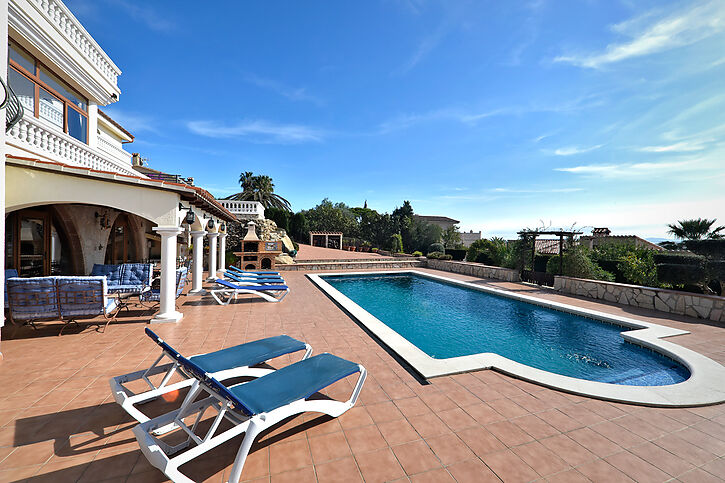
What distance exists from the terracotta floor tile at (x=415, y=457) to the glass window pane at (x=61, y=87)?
36.1ft

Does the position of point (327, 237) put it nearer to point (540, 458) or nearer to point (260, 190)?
point (260, 190)

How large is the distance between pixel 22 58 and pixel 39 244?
14.9 feet

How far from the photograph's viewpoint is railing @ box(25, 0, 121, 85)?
6536 mm

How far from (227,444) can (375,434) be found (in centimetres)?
142

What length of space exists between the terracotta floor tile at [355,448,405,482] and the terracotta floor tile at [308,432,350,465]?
0.17 metres

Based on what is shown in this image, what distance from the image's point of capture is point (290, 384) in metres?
2.87

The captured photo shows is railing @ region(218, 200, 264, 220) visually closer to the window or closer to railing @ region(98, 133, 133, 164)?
railing @ region(98, 133, 133, 164)

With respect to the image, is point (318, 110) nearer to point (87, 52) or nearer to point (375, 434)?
point (87, 52)

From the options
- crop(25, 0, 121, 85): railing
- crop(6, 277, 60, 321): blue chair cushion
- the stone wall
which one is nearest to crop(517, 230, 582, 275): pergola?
the stone wall

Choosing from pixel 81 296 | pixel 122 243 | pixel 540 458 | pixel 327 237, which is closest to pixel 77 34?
pixel 122 243

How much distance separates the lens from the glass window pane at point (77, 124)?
787 cm

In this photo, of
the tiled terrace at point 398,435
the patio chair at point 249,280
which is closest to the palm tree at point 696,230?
the tiled terrace at point 398,435

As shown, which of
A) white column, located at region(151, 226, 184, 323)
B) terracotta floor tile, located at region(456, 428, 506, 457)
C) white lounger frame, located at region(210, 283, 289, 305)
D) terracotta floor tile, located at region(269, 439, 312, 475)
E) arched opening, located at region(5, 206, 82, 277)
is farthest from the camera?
white lounger frame, located at region(210, 283, 289, 305)

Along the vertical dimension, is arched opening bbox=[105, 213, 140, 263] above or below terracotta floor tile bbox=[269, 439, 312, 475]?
above
